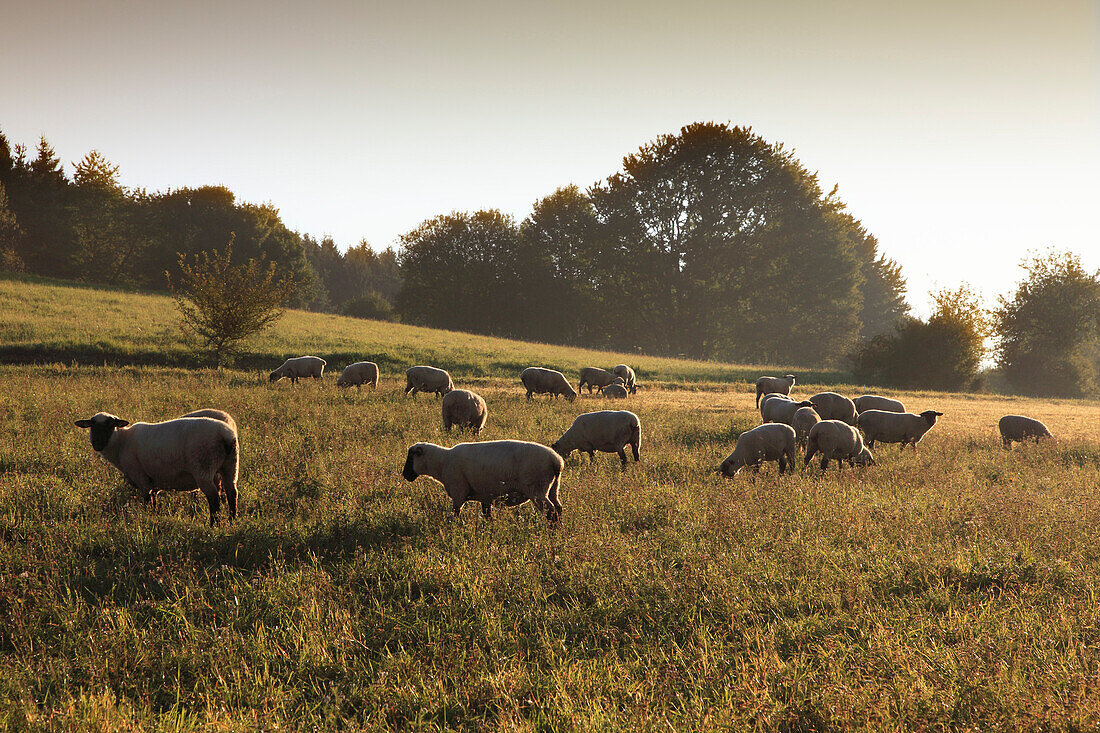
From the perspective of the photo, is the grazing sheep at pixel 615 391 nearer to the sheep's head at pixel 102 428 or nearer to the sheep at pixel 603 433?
the sheep at pixel 603 433

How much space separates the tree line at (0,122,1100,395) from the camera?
177 feet

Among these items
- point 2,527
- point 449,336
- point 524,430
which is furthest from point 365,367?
point 449,336

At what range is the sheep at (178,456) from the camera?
736 cm

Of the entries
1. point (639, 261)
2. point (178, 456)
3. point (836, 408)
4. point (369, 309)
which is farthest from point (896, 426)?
point (369, 309)

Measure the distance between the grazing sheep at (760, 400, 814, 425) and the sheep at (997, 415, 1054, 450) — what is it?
6.33 meters

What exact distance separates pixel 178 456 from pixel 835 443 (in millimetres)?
11227

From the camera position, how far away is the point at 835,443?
1145cm

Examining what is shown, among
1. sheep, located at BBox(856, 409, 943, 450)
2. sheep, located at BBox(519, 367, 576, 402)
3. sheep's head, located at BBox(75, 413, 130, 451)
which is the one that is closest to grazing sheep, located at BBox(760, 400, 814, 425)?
sheep, located at BBox(856, 409, 943, 450)

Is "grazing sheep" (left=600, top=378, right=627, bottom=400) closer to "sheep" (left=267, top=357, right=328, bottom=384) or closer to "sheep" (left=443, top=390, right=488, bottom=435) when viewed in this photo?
"sheep" (left=443, top=390, right=488, bottom=435)

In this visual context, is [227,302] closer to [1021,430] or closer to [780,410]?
[780,410]

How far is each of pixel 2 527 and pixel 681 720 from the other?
7830 millimetres

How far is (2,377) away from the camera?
17.7 m

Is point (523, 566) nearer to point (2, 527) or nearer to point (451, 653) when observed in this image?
point (451, 653)

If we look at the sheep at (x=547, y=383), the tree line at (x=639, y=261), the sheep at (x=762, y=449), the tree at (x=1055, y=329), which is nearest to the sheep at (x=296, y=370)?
the sheep at (x=547, y=383)
